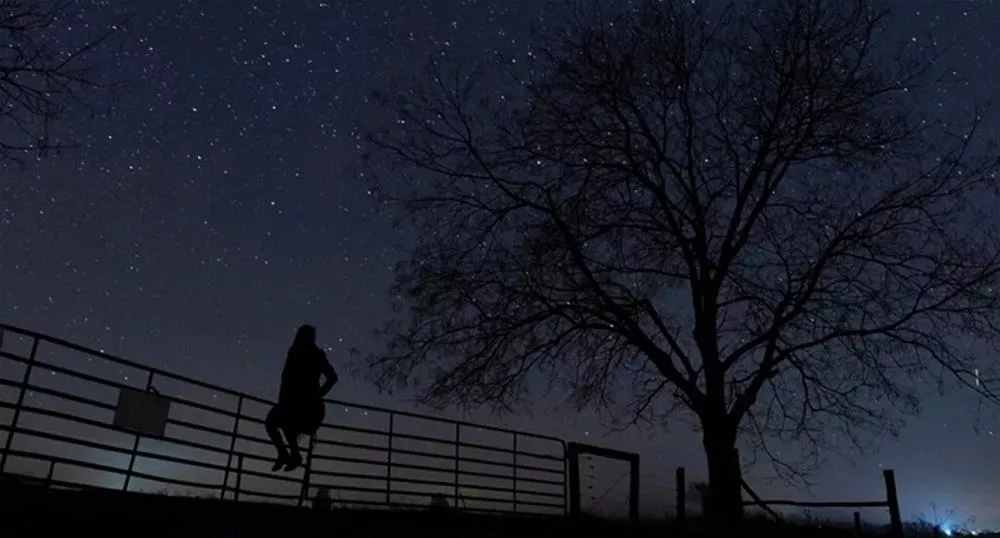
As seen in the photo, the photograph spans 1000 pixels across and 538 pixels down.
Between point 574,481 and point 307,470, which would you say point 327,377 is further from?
point 574,481

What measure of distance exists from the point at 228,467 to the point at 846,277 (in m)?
10.9

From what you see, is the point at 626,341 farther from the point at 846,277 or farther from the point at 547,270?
the point at 846,277

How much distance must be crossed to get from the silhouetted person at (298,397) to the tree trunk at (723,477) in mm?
8196

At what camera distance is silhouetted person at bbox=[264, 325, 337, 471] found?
10492 millimetres

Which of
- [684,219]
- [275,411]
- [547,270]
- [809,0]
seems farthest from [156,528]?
[809,0]

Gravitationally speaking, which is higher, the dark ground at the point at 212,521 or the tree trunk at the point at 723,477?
the tree trunk at the point at 723,477

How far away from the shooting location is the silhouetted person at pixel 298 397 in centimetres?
1049

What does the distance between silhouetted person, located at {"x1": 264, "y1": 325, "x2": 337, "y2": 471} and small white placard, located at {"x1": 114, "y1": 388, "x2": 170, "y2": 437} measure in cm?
125

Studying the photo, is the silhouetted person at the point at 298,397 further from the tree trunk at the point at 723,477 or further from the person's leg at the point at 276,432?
the tree trunk at the point at 723,477

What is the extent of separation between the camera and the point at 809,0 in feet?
55.0

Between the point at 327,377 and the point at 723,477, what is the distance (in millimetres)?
8481

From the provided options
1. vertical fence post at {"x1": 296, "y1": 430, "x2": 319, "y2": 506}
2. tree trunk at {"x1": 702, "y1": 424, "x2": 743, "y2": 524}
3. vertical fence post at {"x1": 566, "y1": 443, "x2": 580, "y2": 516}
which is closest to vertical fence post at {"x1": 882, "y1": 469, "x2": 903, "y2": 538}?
tree trunk at {"x1": 702, "y1": 424, "x2": 743, "y2": 524}

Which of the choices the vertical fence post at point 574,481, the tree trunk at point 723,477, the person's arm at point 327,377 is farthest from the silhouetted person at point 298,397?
the tree trunk at point 723,477

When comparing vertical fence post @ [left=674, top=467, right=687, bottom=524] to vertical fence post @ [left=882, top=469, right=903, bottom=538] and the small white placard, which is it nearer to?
vertical fence post @ [left=882, top=469, right=903, bottom=538]
